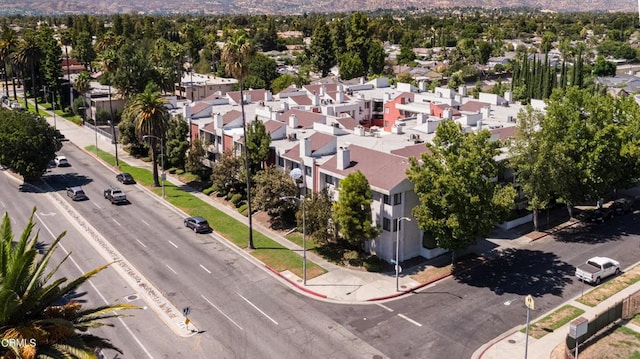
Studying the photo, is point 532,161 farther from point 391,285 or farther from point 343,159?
point 391,285

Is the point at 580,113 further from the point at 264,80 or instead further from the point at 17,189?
the point at 264,80

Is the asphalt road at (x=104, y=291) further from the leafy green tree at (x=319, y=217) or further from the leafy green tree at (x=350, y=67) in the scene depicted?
the leafy green tree at (x=350, y=67)

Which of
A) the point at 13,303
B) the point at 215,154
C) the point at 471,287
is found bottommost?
the point at 471,287

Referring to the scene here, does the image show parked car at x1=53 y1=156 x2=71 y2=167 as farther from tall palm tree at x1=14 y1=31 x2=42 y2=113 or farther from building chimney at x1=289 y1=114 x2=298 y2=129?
tall palm tree at x1=14 y1=31 x2=42 y2=113

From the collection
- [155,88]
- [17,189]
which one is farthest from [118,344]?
[155,88]

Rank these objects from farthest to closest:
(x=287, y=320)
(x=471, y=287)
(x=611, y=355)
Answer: (x=471, y=287) < (x=287, y=320) < (x=611, y=355)

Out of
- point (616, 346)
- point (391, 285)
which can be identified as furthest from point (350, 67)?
point (616, 346)

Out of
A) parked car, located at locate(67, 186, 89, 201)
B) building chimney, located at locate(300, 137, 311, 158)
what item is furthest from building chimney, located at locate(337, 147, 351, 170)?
parked car, located at locate(67, 186, 89, 201)

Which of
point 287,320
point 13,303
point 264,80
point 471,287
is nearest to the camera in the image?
point 13,303
